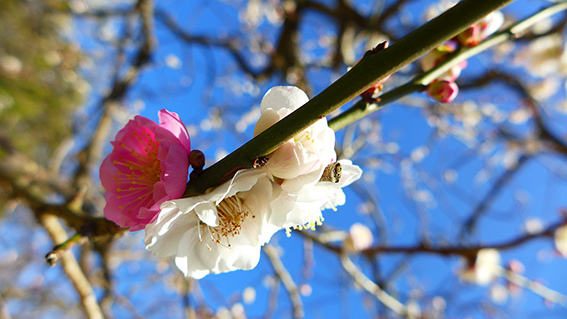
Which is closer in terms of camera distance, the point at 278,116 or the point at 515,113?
the point at 278,116

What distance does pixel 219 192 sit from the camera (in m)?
0.40

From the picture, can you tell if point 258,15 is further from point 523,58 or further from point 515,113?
point 515,113

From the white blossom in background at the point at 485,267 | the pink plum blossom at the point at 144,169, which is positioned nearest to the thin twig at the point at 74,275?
the pink plum blossom at the point at 144,169

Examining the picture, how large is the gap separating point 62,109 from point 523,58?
8741 millimetres

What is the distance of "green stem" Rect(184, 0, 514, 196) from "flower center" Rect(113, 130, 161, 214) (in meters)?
0.24

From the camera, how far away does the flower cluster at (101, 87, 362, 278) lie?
40cm

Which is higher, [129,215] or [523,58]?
[523,58]

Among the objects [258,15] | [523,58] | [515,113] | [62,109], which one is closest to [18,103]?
[62,109]

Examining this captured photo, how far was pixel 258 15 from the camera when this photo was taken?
4.54m

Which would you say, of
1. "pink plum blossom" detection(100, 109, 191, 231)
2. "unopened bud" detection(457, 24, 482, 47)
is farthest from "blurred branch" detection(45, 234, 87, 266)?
"unopened bud" detection(457, 24, 482, 47)

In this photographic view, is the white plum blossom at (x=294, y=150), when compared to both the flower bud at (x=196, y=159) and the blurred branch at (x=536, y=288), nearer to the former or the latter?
the flower bud at (x=196, y=159)

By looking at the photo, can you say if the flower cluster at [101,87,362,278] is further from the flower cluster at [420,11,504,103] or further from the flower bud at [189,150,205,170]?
the flower cluster at [420,11,504,103]

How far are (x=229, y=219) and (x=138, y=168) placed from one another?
20 centimetres

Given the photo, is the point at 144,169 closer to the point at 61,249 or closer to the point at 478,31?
the point at 61,249
